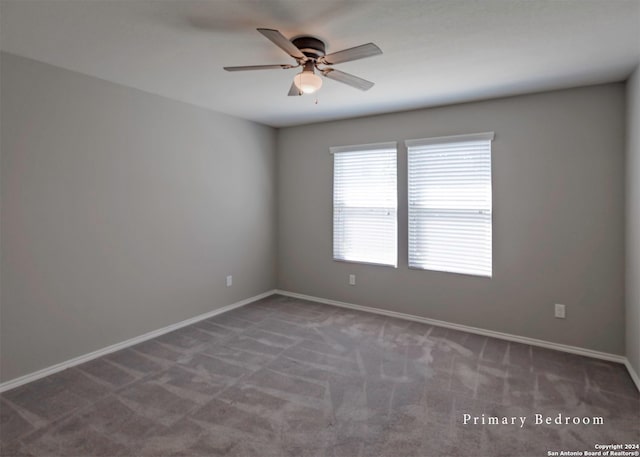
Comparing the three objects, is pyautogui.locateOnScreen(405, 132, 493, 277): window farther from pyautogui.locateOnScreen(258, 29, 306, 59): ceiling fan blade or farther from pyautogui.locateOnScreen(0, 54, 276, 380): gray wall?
pyautogui.locateOnScreen(0, 54, 276, 380): gray wall

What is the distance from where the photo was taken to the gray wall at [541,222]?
3.02m

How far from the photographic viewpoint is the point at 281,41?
6.13 ft

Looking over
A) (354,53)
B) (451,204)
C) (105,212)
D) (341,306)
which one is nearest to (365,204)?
(451,204)

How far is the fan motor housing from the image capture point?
7.22 feet

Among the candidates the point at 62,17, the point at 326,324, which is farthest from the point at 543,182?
the point at 62,17

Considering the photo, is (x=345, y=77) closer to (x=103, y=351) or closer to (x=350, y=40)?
(x=350, y=40)

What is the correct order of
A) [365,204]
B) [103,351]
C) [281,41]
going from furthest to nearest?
1. [365,204]
2. [103,351]
3. [281,41]

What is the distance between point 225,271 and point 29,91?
260cm

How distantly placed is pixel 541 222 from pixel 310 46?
2735 millimetres

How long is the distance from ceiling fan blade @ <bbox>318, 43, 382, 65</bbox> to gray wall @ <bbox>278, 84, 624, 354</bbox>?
2.06 m

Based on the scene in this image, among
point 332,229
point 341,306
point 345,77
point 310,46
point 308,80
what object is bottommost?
point 341,306

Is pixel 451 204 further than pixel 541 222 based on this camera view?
Yes

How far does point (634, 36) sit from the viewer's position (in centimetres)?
217

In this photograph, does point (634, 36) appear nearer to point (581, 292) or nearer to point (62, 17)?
point (581, 292)
